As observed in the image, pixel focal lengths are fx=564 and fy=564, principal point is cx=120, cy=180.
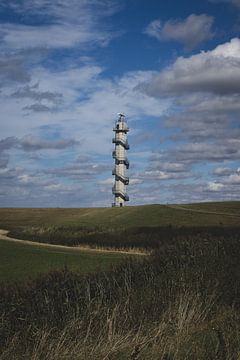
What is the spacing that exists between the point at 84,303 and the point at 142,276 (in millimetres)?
2714

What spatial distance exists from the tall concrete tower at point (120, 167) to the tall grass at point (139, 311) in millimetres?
86509

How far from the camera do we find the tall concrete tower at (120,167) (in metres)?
104

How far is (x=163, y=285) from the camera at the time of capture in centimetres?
1312

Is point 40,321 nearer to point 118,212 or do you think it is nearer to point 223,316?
point 223,316

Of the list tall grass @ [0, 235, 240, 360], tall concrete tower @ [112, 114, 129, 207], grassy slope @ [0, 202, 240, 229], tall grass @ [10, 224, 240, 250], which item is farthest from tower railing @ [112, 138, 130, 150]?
tall grass @ [0, 235, 240, 360]

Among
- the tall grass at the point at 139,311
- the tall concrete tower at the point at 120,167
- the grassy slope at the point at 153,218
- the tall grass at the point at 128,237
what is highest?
the tall concrete tower at the point at 120,167

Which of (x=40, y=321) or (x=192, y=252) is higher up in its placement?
(x=192, y=252)

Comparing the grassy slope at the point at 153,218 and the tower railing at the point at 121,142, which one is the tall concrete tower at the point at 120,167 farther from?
the grassy slope at the point at 153,218

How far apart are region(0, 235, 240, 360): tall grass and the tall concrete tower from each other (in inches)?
3406

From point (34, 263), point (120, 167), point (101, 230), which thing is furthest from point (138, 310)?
point (120, 167)

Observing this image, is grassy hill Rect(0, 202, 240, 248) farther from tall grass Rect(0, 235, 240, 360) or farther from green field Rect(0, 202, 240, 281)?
tall grass Rect(0, 235, 240, 360)

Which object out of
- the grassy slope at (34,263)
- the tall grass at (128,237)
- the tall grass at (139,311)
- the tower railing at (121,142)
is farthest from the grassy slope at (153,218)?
the tall grass at (139,311)

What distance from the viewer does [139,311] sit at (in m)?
11.0

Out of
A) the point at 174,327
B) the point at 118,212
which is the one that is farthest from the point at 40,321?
the point at 118,212
